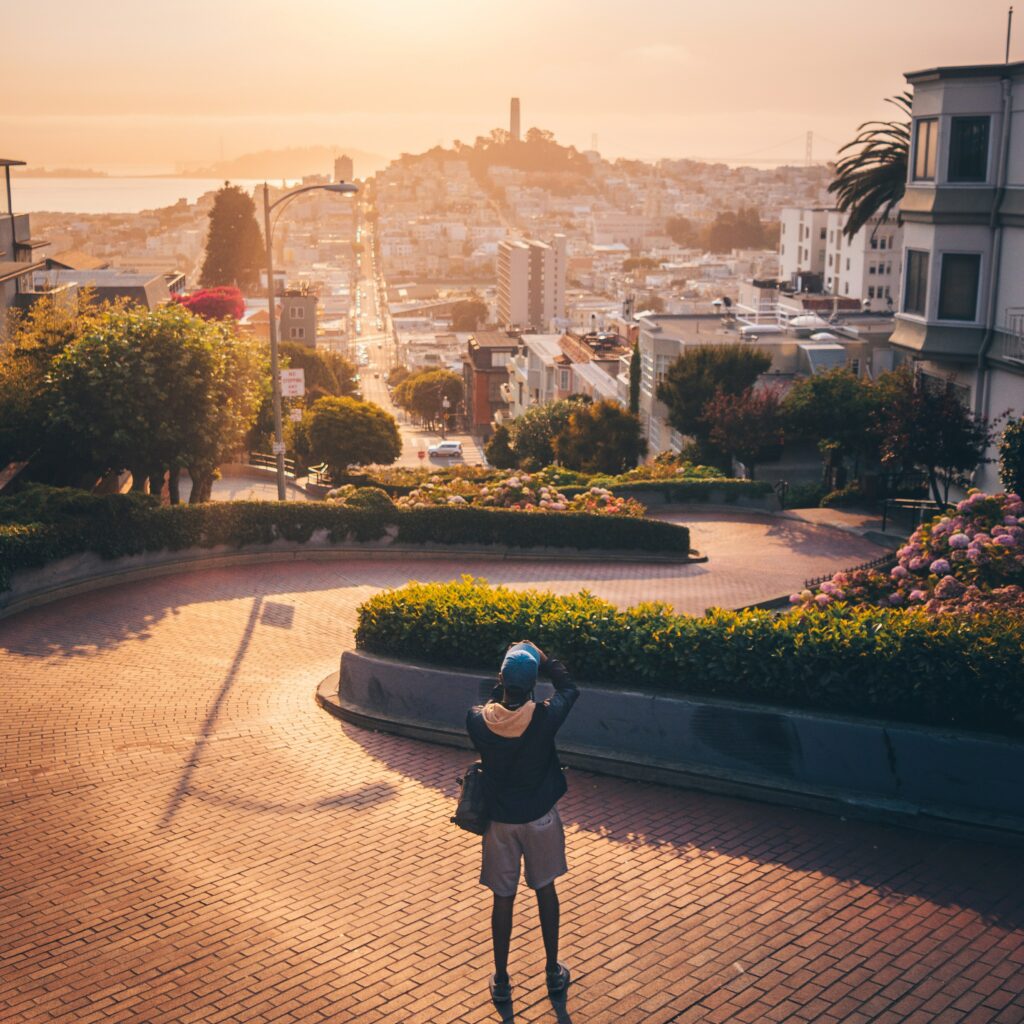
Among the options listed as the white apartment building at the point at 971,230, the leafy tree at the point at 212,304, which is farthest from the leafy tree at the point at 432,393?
the white apartment building at the point at 971,230

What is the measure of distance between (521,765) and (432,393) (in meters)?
137

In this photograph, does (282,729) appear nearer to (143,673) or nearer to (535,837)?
(143,673)

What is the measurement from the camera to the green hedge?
8.52 m

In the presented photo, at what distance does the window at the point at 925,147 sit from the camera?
2478 centimetres

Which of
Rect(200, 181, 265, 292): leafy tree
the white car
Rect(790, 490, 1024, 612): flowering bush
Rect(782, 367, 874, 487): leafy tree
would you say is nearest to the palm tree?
Rect(782, 367, 874, 487): leafy tree

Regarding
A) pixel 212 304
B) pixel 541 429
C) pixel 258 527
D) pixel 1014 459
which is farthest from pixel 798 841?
pixel 212 304

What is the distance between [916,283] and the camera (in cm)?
2617

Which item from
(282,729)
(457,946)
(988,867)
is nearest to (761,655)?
(988,867)

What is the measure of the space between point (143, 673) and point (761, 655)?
695cm

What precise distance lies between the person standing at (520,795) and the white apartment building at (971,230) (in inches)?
757

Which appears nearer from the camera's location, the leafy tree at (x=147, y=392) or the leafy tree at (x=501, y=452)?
the leafy tree at (x=147, y=392)

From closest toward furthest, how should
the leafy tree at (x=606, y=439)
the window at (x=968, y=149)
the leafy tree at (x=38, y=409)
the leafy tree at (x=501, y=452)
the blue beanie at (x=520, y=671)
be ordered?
the blue beanie at (x=520, y=671), the leafy tree at (x=38, y=409), the window at (x=968, y=149), the leafy tree at (x=606, y=439), the leafy tree at (x=501, y=452)

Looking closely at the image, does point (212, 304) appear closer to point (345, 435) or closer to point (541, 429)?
point (541, 429)

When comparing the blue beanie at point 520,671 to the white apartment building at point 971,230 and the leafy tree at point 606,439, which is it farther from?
the leafy tree at point 606,439
